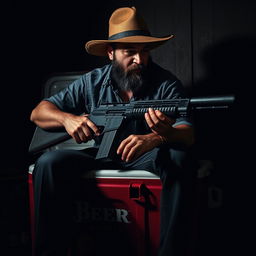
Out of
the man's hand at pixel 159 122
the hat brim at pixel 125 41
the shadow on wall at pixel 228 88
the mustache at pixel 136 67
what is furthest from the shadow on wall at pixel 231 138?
the man's hand at pixel 159 122

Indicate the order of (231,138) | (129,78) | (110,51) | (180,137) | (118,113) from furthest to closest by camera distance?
(231,138)
(110,51)
(129,78)
(118,113)
(180,137)

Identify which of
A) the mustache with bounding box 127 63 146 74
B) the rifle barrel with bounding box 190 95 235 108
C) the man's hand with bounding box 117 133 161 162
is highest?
the mustache with bounding box 127 63 146 74

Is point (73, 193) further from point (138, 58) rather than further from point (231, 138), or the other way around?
Result: point (231, 138)

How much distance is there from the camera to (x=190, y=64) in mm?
1895

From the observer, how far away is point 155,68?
151 centimetres

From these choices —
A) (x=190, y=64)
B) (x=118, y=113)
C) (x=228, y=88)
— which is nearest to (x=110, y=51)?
(x=118, y=113)

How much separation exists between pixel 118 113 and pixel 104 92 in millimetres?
205

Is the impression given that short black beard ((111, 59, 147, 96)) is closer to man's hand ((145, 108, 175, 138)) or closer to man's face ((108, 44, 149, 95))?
man's face ((108, 44, 149, 95))

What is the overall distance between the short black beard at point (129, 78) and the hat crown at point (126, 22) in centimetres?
12

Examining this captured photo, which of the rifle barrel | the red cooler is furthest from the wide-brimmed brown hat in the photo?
the red cooler

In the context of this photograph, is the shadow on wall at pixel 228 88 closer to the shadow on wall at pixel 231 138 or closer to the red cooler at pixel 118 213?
the shadow on wall at pixel 231 138

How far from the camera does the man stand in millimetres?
1197

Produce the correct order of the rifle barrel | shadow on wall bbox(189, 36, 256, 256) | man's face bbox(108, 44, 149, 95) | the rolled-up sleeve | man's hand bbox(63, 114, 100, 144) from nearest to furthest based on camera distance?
1. the rifle barrel
2. man's hand bbox(63, 114, 100, 144)
3. man's face bbox(108, 44, 149, 95)
4. the rolled-up sleeve
5. shadow on wall bbox(189, 36, 256, 256)

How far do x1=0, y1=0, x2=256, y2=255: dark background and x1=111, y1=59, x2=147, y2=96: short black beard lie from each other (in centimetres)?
49
